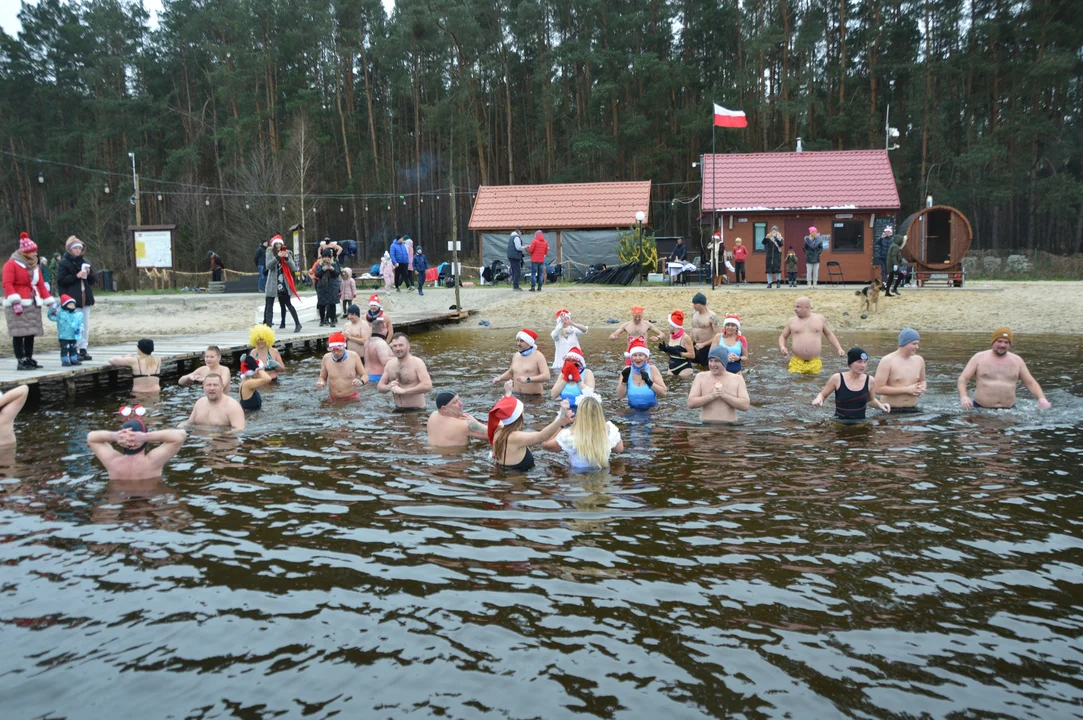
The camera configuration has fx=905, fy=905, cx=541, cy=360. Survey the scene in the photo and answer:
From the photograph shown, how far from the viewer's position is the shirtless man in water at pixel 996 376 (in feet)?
34.7

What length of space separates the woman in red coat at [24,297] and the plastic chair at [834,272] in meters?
23.2

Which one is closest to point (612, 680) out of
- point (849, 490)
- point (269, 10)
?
point (849, 490)

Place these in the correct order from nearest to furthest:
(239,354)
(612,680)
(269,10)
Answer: (612,680) < (239,354) < (269,10)

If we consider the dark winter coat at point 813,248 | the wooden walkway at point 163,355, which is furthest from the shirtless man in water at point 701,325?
the dark winter coat at point 813,248

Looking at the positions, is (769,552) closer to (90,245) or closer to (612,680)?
(612,680)

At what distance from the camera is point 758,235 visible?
30406 millimetres

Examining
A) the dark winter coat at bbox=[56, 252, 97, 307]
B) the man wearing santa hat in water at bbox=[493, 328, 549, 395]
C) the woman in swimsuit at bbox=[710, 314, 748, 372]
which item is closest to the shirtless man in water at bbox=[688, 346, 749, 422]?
the woman in swimsuit at bbox=[710, 314, 748, 372]

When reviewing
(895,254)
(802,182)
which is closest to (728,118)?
(802,182)

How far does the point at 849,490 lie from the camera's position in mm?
7797

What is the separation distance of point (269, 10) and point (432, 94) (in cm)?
979

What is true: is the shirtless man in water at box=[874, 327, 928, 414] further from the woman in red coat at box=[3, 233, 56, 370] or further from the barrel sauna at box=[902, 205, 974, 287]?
the barrel sauna at box=[902, 205, 974, 287]

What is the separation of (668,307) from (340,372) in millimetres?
13658

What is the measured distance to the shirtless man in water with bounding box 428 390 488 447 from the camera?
908 centimetres

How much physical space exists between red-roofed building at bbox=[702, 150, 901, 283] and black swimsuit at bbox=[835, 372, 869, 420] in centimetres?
1926
